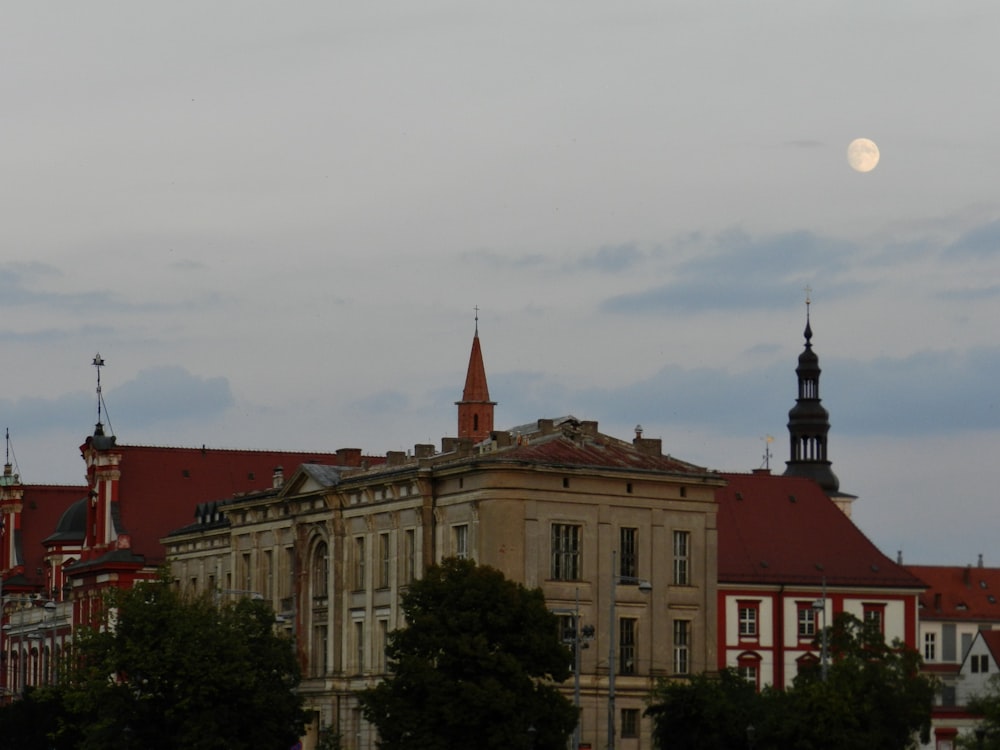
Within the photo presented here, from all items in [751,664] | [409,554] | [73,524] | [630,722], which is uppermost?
[73,524]

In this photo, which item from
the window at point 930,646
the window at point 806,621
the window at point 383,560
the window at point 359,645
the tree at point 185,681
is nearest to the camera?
the tree at point 185,681

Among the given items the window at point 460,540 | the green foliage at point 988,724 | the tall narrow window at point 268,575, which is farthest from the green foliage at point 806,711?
the tall narrow window at point 268,575

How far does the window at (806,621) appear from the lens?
149 meters

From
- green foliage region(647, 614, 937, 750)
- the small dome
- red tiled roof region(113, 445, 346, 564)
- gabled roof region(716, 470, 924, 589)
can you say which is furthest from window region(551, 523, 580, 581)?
the small dome

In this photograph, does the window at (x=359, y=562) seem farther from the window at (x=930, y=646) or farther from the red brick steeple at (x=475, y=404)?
the window at (x=930, y=646)

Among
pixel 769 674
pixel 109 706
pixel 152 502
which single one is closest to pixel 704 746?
pixel 109 706

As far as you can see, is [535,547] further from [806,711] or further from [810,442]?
[810,442]

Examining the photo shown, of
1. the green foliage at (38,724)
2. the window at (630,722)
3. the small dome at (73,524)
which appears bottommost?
the green foliage at (38,724)

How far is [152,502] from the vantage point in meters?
176

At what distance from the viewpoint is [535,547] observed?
381ft

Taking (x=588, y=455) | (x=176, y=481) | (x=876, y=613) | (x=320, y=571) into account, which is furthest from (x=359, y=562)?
(x=176, y=481)

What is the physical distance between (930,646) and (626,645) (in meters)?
75.0

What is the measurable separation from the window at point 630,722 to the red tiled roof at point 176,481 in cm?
6123

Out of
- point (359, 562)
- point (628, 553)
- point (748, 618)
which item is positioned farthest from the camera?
point (748, 618)
